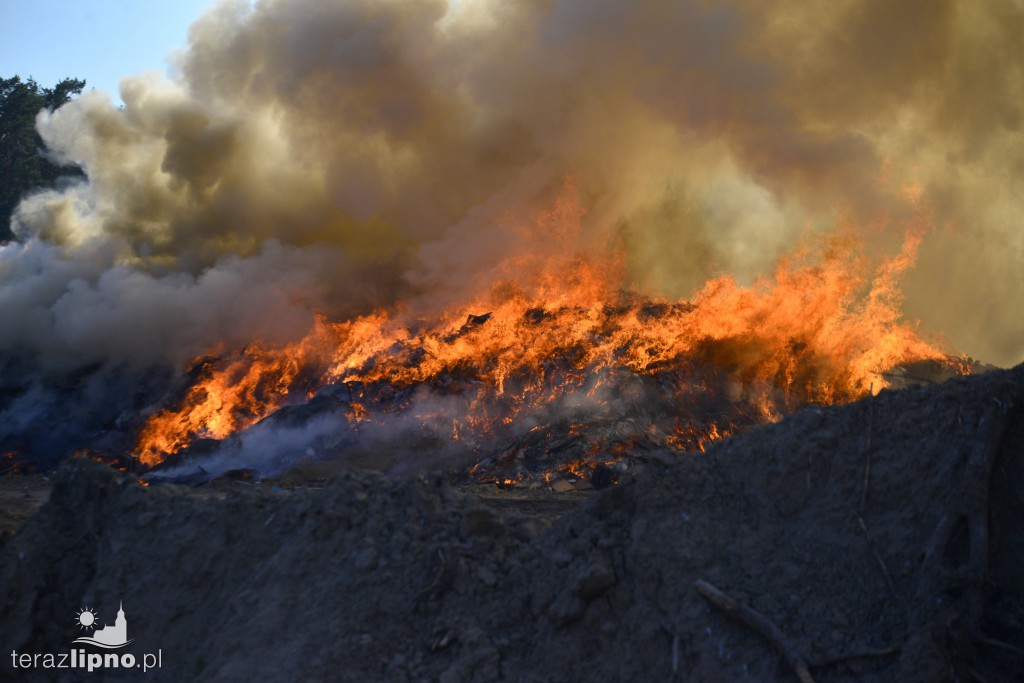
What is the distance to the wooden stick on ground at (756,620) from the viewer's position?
19.5 ft

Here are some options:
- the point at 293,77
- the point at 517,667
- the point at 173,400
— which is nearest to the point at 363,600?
the point at 517,667

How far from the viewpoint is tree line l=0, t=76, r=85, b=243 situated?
43.8 m

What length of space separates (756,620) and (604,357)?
14.2 metres

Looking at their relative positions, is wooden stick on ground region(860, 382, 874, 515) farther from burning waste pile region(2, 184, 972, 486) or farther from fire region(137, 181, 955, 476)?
fire region(137, 181, 955, 476)

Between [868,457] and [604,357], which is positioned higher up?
[604,357]

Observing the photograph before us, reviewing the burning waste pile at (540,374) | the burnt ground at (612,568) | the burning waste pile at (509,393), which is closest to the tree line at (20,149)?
the burning waste pile at (509,393)

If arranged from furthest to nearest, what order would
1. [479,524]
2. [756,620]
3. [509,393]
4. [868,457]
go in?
1. [509,393]
2. [479,524]
3. [868,457]
4. [756,620]

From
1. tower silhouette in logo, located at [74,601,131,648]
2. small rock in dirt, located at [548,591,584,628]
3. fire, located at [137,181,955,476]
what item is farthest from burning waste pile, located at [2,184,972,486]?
small rock in dirt, located at [548,591,584,628]

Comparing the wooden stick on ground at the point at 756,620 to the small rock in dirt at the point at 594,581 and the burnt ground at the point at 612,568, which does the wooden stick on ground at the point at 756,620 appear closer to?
the burnt ground at the point at 612,568

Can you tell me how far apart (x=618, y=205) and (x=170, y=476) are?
14997mm

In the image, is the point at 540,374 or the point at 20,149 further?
the point at 20,149

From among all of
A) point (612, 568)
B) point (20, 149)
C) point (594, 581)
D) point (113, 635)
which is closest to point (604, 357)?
point (612, 568)

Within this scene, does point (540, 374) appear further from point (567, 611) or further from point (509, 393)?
point (567, 611)

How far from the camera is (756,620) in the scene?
247 inches
